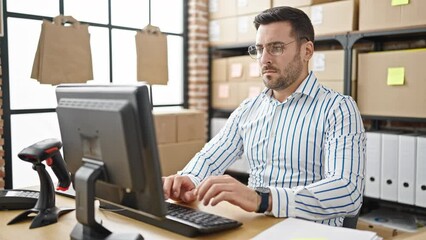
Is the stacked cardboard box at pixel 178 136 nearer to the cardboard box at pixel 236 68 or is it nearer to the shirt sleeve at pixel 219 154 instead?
the cardboard box at pixel 236 68

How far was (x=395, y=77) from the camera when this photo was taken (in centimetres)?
249

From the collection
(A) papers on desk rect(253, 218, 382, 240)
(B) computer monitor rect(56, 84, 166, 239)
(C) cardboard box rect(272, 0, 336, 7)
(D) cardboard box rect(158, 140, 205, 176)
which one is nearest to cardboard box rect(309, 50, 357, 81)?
(C) cardboard box rect(272, 0, 336, 7)

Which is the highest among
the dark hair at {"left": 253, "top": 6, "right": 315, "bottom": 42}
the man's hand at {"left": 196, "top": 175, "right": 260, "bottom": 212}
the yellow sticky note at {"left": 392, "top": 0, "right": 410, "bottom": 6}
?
the yellow sticky note at {"left": 392, "top": 0, "right": 410, "bottom": 6}

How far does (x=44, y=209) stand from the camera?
1260mm

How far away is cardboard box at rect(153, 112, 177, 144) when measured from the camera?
2.88 m

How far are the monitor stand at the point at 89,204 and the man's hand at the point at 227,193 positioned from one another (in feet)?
0.85

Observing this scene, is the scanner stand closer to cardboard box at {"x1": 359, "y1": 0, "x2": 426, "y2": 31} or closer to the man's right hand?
the man's right hand

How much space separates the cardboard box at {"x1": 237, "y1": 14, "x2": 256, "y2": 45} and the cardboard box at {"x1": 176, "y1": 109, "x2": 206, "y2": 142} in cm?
64

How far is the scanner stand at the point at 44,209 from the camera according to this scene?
3.96 feet

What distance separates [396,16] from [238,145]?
4.37 feet

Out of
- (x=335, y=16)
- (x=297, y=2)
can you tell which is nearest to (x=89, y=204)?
(x=335, y=16)

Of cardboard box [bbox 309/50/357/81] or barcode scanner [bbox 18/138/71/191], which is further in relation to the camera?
cardboard box [bbox 309/50/357/81]

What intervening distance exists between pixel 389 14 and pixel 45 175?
2073mm

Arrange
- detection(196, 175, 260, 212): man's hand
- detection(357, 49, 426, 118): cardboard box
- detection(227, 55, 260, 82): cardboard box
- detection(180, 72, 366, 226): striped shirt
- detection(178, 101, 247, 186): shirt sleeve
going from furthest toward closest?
detection(227, 55, 260, 82): cardboard box, detection(357, 49, 426, 118): cardboard box, detection(178, 101, 247, 186): shirt sleeve, detection(180, 72, 366, 226): striped shirt, detection(196, 175, 260, 212): man's hand
